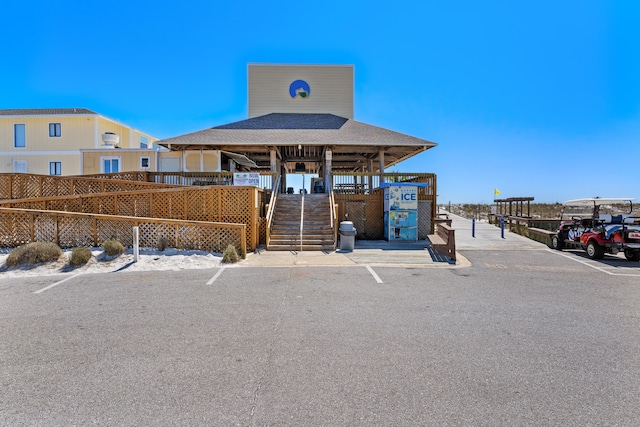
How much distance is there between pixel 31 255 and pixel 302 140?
1239 cm

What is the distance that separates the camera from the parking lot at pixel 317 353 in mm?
2764

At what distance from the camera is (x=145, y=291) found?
6445mm

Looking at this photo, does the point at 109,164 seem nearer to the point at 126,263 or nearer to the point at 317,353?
the point at 126,263

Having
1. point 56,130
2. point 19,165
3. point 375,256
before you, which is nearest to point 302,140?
point 375,256

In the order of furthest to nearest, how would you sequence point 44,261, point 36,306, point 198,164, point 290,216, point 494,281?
1. point 198,164
2. point 290,216
3. point 44,261
4. point 494,281
5. point 36,306

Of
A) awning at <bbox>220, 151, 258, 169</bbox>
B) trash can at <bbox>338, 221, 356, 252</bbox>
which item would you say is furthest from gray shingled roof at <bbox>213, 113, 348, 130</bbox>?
trash can at <bbox>338, 221, 356, 252</bbox>

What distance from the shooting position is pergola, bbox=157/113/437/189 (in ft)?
56.9

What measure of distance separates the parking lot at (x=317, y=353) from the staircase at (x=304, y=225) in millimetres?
4831

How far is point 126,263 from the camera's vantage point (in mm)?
9023

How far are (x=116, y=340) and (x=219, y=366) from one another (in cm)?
168

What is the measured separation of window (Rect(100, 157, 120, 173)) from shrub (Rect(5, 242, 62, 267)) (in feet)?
33.4

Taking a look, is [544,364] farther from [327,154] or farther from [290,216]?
[327,154]

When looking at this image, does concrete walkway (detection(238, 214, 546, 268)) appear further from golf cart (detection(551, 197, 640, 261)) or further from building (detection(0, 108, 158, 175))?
building (detection(0, 108, 158, 175))

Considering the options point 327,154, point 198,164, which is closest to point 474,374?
point 327,154
